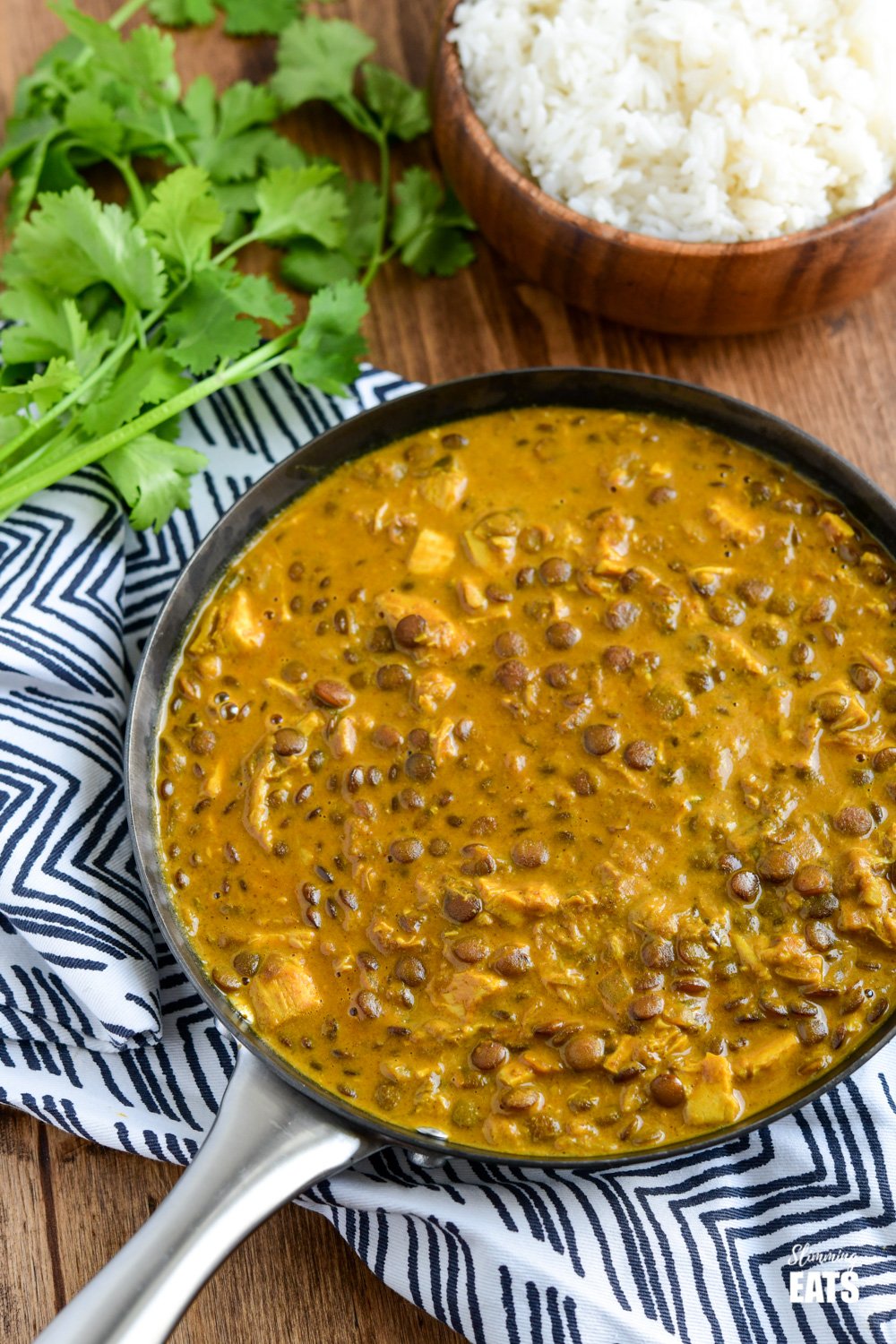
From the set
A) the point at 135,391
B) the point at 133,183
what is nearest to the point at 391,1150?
the point at 135,391

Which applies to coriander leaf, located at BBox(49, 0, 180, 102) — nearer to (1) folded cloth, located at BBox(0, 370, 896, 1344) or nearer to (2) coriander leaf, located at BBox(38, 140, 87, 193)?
(2) coriander leaf, located at BBox(38, 140, 87, 193)

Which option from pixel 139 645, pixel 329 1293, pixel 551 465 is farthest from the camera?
pixel 139 645

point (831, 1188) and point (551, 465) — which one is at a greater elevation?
point (551, 465)

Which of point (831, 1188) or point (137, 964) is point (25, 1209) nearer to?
point (137, 964)

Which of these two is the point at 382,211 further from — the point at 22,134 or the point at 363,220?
the point at 22,134

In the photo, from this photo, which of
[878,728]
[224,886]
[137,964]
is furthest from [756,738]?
[137,964]

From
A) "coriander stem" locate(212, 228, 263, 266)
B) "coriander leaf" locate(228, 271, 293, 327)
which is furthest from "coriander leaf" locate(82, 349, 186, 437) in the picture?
"coriander stem" locate(212, 228, 263, 266)
